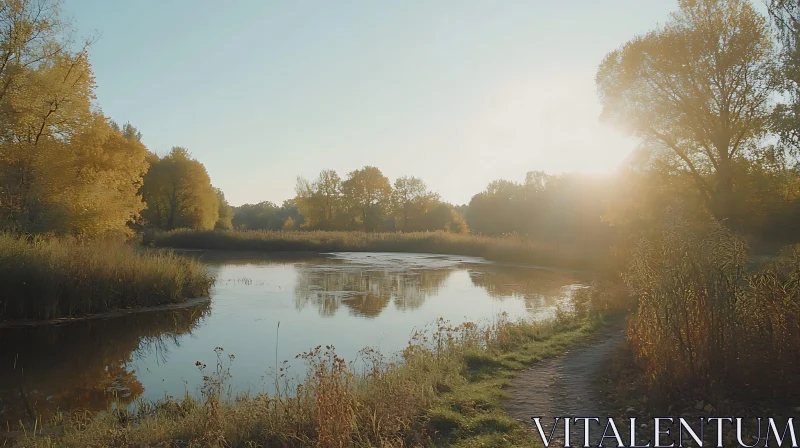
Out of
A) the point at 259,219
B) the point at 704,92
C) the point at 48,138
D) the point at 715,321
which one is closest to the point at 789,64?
the point at 704,92

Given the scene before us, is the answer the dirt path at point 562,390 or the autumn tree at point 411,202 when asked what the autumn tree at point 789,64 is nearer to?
the dirt path at point 562,390

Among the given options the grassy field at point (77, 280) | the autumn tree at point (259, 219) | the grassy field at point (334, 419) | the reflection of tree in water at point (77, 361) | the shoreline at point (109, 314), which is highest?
the autumn tree at point (259, 219)

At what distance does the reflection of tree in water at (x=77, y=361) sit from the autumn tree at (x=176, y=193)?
1597 inches

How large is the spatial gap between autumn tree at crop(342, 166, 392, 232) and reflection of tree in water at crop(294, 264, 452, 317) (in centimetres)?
3542

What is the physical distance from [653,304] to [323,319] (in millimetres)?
9302

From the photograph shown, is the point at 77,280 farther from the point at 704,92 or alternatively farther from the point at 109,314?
the point at 704,92

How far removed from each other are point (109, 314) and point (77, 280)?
45.0 inches

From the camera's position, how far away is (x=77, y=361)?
31.4 ft

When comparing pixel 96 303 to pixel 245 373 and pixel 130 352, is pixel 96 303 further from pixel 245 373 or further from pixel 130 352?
pixel 245 373

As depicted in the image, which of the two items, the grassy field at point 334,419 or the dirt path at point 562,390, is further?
the dirt path at point 562,390

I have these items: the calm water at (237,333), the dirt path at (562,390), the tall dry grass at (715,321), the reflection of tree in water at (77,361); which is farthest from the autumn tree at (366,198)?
the tall dry grass at (715,321)

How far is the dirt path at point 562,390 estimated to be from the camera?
5.54m

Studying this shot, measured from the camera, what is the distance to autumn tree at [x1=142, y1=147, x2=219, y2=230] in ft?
167

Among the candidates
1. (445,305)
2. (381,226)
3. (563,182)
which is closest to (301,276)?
(445,305)
